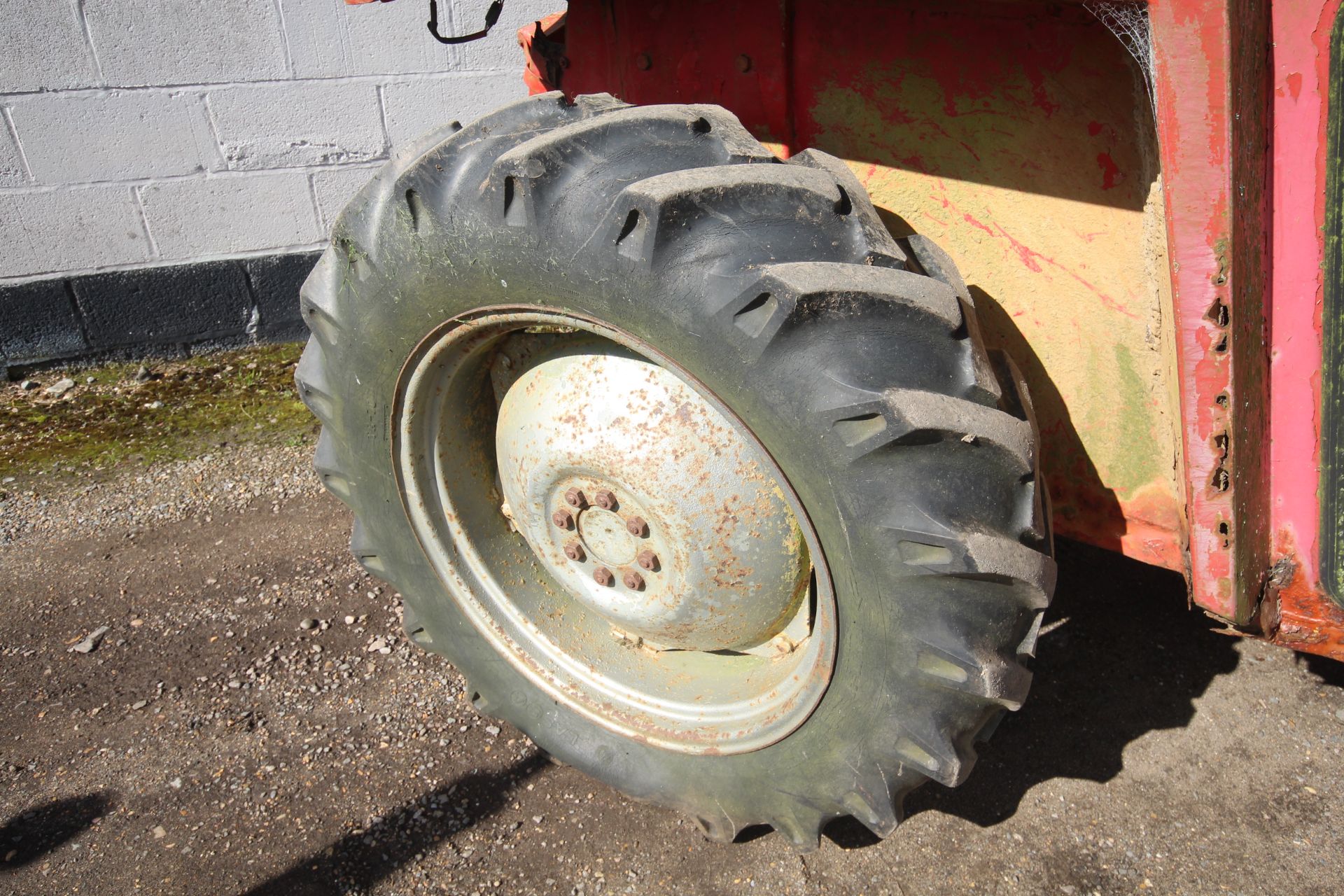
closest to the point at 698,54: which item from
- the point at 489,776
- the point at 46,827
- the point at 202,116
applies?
the point at 489,776

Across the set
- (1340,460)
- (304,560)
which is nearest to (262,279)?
(304,560)

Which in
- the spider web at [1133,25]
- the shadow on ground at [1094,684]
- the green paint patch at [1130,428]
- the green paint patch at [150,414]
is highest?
the spider web at [1133,25]

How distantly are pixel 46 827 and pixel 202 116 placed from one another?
2784 mm

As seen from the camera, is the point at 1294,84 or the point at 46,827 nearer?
the point at 1294,84

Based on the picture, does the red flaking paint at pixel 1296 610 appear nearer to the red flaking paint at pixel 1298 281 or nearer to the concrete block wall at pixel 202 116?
the red flaking paint at pixel 1298 281

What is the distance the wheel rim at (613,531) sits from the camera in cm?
151

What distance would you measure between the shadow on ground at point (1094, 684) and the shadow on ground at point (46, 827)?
1501mm

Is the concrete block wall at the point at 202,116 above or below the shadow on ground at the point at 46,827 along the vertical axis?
above

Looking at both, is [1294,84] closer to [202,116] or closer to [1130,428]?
[1130,428]

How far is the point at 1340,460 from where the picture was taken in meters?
1.21

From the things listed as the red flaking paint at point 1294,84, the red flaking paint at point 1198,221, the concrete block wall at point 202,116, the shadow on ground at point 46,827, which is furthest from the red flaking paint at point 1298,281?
the concrete block wall at point 202,116

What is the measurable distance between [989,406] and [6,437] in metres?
3.62

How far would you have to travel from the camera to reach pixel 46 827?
189cm

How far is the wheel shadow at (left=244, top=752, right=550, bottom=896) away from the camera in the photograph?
1734mm
